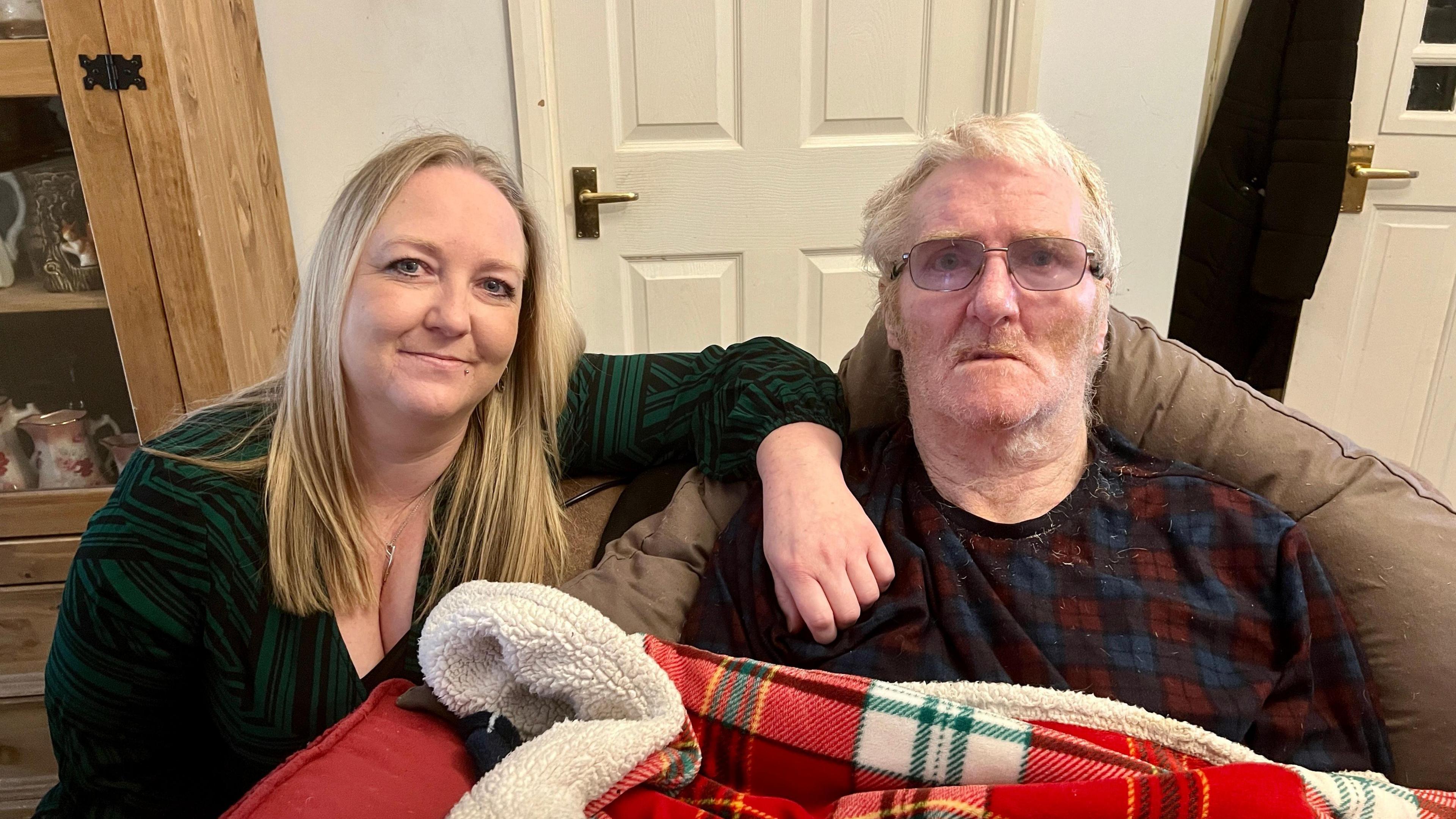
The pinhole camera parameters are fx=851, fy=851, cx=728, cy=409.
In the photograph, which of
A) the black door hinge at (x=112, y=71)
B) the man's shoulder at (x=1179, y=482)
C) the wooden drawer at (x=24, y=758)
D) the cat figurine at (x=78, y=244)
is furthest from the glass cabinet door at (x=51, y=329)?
the man's shoulder at (x=1179, y=482)

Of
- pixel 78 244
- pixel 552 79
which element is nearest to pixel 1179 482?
pixel 552 79

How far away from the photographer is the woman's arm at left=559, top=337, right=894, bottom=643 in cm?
94

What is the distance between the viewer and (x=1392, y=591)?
2.94 feet

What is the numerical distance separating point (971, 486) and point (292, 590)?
2.76 ft

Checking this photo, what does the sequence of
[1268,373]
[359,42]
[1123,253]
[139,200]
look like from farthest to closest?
[1268,373]
[1123,253]
[359,42]
[139,200]

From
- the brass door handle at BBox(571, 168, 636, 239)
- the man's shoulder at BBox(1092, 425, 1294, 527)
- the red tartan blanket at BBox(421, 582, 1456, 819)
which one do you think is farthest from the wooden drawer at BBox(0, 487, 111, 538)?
the man's shoulder at BBox(1092, 425, 1294, 527)

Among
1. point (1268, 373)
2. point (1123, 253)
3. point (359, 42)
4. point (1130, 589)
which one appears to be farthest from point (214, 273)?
point (1268, 373)

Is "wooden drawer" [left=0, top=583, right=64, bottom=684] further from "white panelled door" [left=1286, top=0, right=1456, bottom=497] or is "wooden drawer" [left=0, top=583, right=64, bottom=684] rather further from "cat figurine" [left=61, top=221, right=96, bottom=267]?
"white panelled door" [left=1286, top=0, right=1456, bottom=497]

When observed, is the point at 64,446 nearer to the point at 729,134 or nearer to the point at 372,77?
the point at 372,77

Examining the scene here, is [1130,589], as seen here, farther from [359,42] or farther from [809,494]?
[359,42]

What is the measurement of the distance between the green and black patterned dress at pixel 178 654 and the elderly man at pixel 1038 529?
23 centimetres

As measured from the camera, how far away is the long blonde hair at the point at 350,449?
3.41 ft

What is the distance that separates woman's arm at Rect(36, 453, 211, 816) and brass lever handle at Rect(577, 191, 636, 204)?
138 cm

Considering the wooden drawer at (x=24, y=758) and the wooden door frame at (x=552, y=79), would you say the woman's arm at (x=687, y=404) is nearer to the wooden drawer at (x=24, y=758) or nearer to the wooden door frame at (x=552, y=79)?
the wooden door frame at (x=552, y=79)
